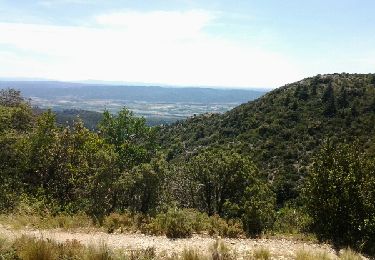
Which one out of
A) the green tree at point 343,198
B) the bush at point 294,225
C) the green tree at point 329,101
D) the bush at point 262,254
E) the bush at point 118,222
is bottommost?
the bush at point 294,225

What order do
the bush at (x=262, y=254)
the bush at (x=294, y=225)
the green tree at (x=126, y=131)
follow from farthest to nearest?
the green tree at (x=126, y=131) < the bush at (x=294, y=225) < the bush at (x=262, y=254)

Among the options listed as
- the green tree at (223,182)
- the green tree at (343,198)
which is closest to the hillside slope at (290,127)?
the green tree at (223,182)

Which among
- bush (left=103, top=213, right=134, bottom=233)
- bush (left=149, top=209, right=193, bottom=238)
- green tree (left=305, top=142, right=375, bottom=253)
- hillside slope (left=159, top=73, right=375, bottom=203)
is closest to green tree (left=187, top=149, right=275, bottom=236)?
green tree (left=305, top=142, right=375, bottom=253)

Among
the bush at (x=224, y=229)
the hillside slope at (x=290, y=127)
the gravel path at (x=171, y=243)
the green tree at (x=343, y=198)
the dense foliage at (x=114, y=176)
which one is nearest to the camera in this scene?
the gravel path at (x=171, y=243)

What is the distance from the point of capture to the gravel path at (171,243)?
38.6 feet

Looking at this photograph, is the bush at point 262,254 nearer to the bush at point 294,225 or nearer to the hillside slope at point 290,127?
the bush at point 294,225

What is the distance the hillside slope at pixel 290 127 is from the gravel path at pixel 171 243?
36822mm

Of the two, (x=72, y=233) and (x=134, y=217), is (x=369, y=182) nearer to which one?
(x=134, y=217)

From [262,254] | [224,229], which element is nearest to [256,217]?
[224,229]

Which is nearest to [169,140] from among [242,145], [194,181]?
[242,145]

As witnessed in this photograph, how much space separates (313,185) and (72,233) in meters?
8.58

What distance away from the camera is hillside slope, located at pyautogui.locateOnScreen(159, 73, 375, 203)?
5647 cm

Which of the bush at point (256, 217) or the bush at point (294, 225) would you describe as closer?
the bush at point (256, 217)

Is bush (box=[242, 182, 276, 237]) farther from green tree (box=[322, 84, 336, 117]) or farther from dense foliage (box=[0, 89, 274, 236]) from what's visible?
green tree (box=[322, 84, 336, 117])
